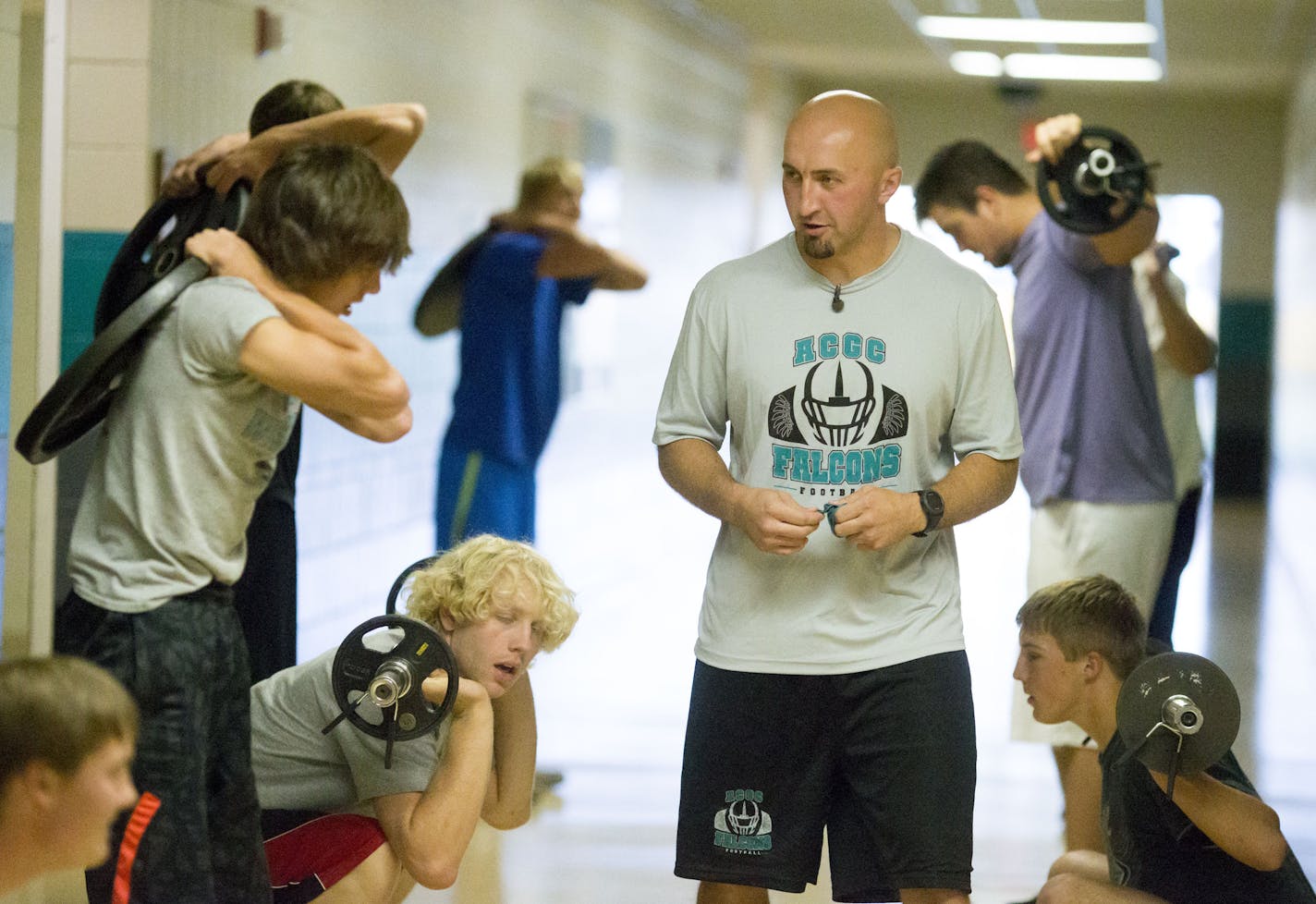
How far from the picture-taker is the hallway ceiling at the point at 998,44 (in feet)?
25.1

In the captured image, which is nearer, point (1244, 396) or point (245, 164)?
point (245, 164)

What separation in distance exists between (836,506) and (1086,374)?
1.23m

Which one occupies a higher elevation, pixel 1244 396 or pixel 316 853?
pixel 1244 396

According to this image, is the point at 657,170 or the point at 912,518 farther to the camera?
the point at 657,170

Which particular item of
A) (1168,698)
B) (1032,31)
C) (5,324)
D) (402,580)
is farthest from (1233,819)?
(1032,31)

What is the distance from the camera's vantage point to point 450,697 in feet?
7.11

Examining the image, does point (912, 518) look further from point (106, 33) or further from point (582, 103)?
point (582, 103)

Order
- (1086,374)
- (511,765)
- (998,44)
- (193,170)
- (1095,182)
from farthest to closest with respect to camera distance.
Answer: (998,44) < (1086,374) < (1095,182) < (193,170) < (511,765)

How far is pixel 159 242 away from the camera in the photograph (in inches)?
100

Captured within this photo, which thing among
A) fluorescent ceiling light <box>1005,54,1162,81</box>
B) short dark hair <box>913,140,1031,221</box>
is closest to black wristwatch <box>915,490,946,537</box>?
short dark hair <box>913,140,1031,221</box>

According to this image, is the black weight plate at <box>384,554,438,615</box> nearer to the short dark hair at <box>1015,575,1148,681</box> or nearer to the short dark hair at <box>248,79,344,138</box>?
the short dark hair at <box>248,79,344,138</box>

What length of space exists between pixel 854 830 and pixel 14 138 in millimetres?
2312

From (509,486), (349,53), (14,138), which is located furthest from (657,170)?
(14,138)

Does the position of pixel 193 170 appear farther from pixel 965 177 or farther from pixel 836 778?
pixel 965 177
